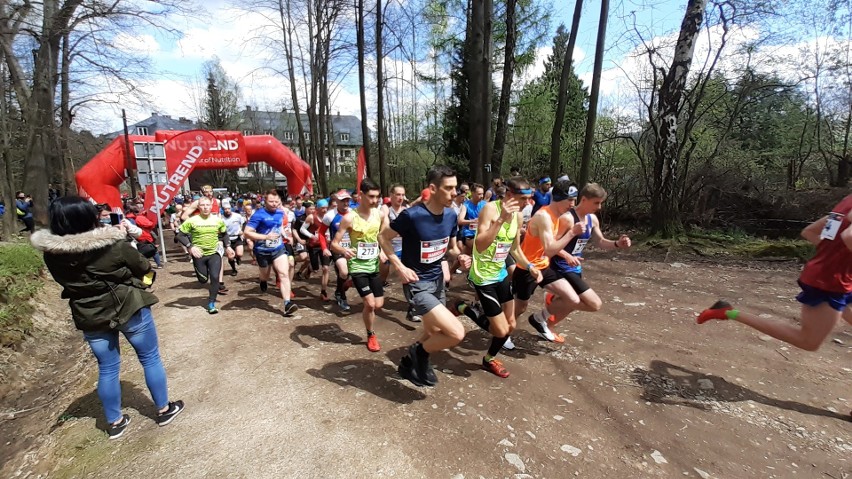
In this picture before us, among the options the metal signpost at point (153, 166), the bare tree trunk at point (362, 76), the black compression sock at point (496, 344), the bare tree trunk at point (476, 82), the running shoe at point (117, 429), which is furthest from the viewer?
the bare tree trunk at point (362, 76)

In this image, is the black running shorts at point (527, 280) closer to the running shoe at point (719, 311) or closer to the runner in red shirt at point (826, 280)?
the running shoe at point (719, 311)

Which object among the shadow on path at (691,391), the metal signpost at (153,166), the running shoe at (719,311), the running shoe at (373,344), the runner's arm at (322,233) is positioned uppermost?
the metal signpost at (153,166)

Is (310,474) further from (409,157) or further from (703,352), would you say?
(409,157)

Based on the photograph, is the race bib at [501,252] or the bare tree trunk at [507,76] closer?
the race bib at [501,252]

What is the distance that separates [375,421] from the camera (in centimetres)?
331

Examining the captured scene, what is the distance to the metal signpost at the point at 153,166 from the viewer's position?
10758 millimetres

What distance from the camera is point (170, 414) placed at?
133 inches

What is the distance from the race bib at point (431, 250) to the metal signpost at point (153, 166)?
9879 millimetres

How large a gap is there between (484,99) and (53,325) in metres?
10.7

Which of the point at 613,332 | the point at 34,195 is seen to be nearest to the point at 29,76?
the point at 34,195

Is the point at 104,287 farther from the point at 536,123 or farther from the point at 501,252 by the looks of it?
the point at 536,123

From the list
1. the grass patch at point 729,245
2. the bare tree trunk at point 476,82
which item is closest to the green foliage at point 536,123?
the bare tree trunk at point 476,82

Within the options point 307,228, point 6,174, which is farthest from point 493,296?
point 6,174

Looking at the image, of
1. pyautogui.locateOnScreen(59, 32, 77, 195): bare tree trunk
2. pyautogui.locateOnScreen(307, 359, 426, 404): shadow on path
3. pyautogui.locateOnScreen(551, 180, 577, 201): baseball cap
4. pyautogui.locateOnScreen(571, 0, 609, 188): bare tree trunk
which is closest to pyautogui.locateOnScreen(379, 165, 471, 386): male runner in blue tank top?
pyautogui.locateOnScreen(307, 359, 426, 404): shadow on path
